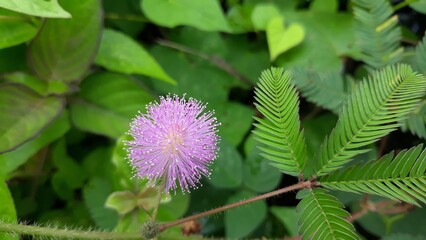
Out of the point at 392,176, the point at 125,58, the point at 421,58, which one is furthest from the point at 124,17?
the point at 392,176

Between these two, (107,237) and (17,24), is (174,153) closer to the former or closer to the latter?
(107,237)

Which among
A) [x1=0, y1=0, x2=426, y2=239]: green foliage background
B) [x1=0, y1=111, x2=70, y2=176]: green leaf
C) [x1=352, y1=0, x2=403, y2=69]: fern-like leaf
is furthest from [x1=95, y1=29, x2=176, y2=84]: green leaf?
[x1=352, y1=0, x2=403, y2=69]: fern-like leaf

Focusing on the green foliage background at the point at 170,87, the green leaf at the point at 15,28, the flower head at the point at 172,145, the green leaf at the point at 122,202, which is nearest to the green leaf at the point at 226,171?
the green foliage background at the point at 170,87

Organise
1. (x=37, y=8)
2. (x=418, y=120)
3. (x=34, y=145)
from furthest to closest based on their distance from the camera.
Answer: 1. (x=34, y=145)
2. (x=418, y=120)
3. (x=37, y=8)

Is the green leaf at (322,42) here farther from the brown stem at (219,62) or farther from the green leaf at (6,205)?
the green leaf at (6,205)

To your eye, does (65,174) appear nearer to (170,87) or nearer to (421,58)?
(170,87)

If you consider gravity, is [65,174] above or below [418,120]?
below

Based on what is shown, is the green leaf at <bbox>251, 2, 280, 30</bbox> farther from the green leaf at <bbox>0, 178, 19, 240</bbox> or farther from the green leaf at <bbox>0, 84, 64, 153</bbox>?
the green leaf at <bbox>0, 178, 19, 240</bbox>
